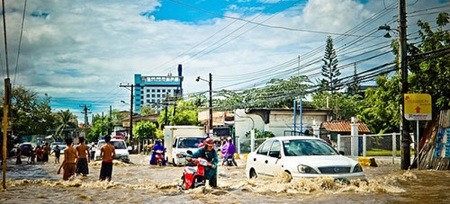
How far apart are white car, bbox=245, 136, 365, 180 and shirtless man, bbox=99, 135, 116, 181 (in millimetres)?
4515

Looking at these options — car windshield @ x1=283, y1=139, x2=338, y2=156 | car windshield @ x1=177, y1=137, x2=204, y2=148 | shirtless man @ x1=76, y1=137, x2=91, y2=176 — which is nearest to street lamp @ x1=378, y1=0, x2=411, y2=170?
car windshield @ x1=283, y1=139, x2=338, y2=156

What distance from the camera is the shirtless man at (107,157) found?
55.0 ft

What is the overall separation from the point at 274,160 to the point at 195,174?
86.2 inches

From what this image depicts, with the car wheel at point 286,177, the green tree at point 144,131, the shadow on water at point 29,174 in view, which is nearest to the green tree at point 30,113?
the green tree at point 144,131

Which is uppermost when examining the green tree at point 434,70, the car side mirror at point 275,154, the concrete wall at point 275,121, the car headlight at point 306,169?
the green tree at point 434,70

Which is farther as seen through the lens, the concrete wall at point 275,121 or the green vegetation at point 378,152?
the concrete wall at point 275,121

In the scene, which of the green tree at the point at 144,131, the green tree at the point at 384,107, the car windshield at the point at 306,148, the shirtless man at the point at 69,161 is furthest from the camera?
the green tree at the point at 144,131

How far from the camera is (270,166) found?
14.1 metres

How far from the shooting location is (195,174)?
44.5 ft

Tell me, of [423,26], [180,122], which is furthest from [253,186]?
[180,122]

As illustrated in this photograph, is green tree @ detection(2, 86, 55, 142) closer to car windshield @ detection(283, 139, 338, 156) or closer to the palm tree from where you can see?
the palm tree

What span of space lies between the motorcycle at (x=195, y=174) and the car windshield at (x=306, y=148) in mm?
2307

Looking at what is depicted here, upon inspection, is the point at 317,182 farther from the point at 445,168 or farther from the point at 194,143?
the point at 194,143

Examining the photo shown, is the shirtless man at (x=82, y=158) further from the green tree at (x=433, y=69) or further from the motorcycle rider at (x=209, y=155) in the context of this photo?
the green tree at (x=433, y=69)
